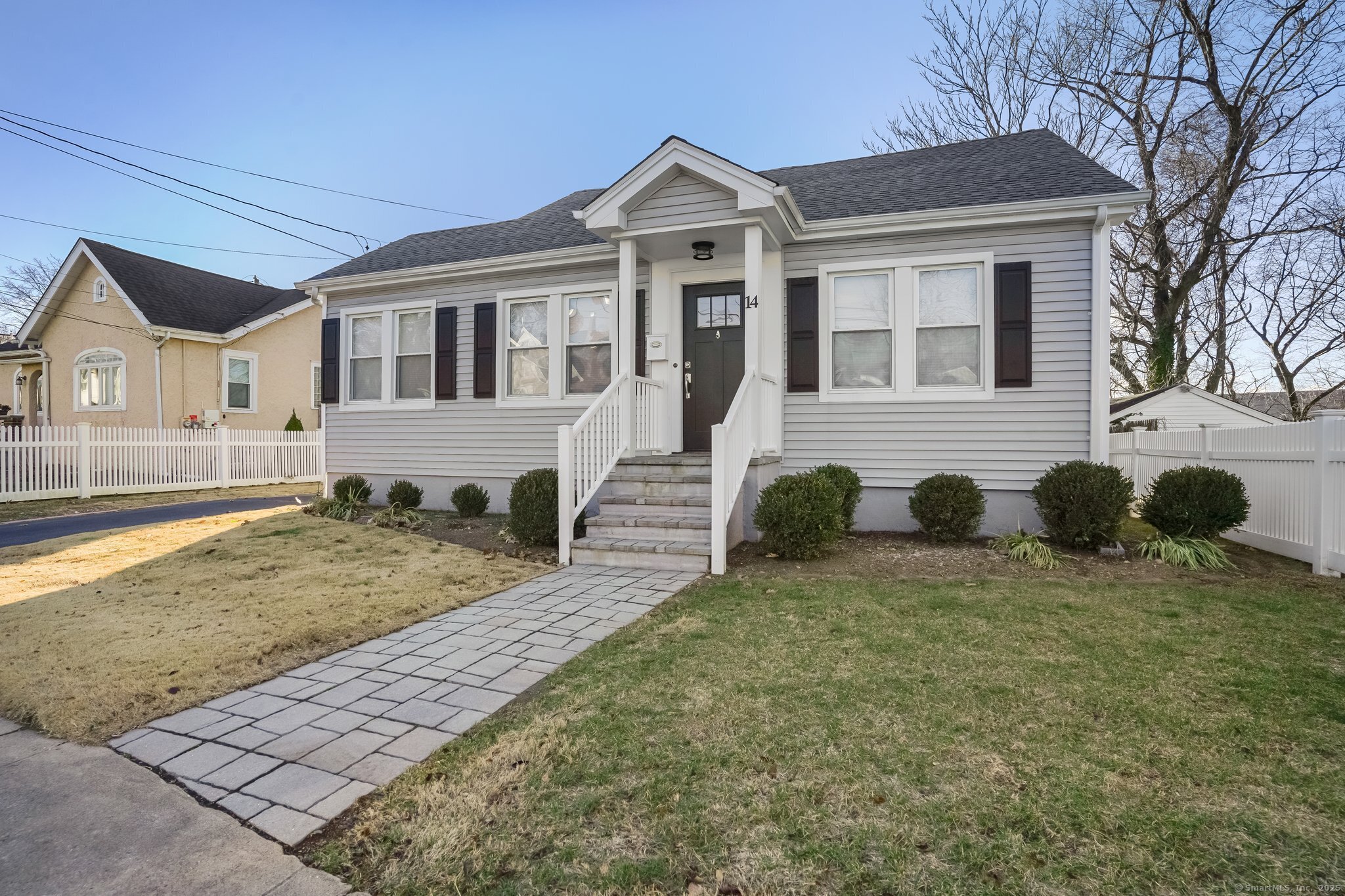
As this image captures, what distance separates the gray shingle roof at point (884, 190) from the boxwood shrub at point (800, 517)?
11.2ft

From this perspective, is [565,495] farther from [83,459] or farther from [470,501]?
Answer: [83,459]

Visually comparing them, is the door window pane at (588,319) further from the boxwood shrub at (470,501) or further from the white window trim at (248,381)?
the white window trim at (248,381)

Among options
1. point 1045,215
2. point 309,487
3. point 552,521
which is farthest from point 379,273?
point 1045,215

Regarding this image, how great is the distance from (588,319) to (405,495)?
3.47m

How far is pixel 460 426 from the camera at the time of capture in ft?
30.8

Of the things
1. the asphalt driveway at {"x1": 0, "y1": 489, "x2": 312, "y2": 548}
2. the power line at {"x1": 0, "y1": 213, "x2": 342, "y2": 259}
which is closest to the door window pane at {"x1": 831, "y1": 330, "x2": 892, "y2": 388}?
the asphalt driveway at {"x1": 0, "y1": 489, "x2": 312, "y2": 548}

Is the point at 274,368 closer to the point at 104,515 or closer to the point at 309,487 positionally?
the point at 309,487

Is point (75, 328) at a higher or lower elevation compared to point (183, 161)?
lower

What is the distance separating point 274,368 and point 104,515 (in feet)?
27.7

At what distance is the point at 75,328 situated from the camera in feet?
55.6

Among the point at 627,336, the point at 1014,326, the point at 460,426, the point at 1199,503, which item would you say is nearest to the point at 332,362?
the point at 460,426

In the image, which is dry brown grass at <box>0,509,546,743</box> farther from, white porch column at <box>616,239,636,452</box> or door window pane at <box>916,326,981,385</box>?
door window pane at <box>916,326,981,385</box>

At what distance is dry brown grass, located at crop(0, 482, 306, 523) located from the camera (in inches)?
403

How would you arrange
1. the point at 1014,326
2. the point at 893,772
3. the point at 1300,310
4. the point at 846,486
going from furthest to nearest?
the point at 1300,310
the point at 1014,326
the point at 846,486
the point at 893,772
